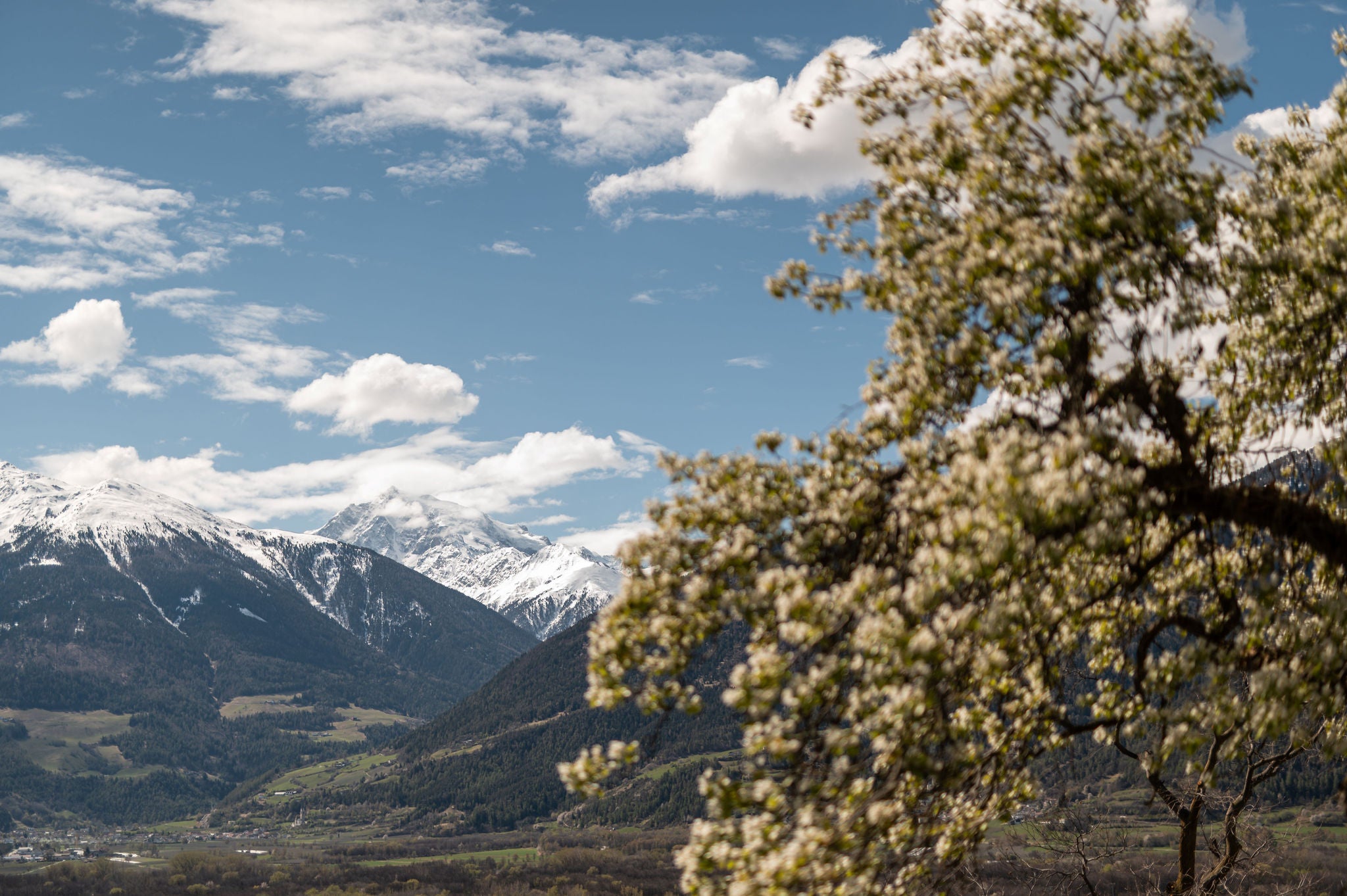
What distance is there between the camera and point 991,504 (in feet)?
33.3

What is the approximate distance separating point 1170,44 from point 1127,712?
9.97m

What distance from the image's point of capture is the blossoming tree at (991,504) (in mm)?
11094

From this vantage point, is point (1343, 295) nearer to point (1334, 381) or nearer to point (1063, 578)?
point (1334, 381)

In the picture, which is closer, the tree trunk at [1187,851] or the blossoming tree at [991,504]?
the blossoming tree at [991,504]

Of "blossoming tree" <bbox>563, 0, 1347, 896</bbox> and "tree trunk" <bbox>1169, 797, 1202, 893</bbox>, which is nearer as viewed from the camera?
"blossoming tree" <bbox>563, 0, 1347, 896</bbox>

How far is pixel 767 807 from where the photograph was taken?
1190 cm

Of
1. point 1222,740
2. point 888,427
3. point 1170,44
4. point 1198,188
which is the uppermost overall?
point 1170,44

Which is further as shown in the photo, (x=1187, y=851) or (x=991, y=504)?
(x=1187, y=851)

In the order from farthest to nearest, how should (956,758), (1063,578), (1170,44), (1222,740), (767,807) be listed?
1. (1222,740)
2. (1063,578)
3. (1170,44)
4. (956,758)
5. (767,807)

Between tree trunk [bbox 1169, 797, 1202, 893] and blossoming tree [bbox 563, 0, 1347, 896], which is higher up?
blossoming tree [bbox 563, 0, 1347, 896]

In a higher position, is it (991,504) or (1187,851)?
(991,504)

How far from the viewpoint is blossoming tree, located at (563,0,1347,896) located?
11.1 metres

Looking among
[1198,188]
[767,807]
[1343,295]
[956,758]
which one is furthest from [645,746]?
[1343,295]

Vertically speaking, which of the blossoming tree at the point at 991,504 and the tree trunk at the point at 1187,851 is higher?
the blossoming tree at the point at 991,504
